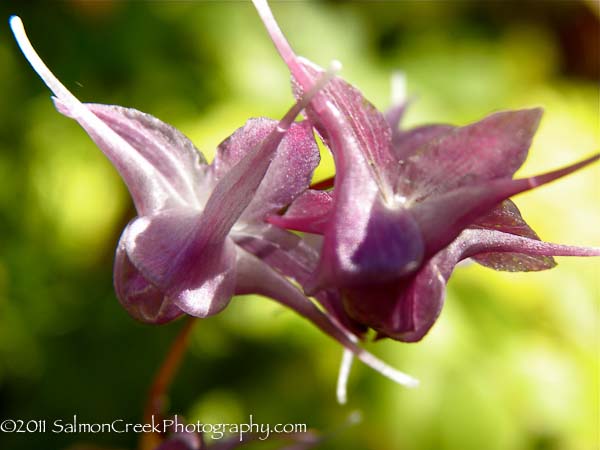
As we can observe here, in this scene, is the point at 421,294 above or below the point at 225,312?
above

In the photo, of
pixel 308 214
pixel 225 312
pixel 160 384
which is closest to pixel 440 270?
pixel 308 214

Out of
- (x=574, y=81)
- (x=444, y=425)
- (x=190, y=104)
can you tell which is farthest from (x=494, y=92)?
(x=444, y=425)

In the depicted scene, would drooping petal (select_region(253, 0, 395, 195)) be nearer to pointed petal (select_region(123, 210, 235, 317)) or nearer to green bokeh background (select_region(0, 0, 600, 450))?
pointed petal (select_region(123, 210, 235, 317))

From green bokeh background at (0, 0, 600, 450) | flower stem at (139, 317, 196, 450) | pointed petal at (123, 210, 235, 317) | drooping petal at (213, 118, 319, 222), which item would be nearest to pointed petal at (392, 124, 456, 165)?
drooping petal at (213, 118, 319, 222)

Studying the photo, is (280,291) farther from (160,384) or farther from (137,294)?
(160,384)

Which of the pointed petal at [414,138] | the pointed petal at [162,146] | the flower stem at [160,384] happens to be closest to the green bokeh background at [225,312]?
the flower stem at [160,384]

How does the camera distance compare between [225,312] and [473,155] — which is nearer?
[473,155]

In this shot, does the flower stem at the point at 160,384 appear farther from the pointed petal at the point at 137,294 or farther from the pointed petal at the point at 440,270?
the pointed petal at the point at 440,270
